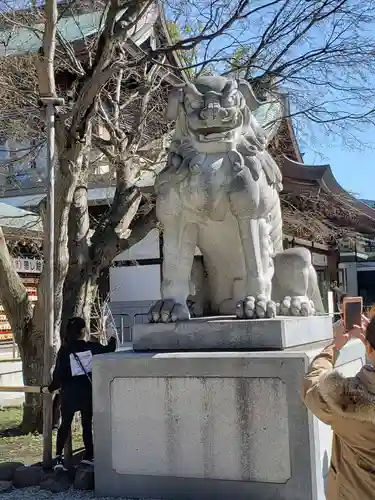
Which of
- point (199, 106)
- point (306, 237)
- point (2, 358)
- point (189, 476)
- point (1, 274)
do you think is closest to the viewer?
point (189, 476)

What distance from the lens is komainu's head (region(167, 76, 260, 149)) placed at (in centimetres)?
399

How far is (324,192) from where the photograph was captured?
44.2 feet

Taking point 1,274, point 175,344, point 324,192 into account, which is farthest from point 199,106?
point 324,192

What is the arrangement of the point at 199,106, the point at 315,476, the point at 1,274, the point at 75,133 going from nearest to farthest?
the point at 315,476 → the point at 199,106 → the point at 75,133 → the point at 1,274

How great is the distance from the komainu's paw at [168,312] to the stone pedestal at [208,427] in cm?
24

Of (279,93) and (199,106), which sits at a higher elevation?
(279,93)

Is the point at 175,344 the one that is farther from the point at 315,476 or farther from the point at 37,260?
the point at 37,260

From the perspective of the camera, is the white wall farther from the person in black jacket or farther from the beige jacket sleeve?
the beige jacket sleeve

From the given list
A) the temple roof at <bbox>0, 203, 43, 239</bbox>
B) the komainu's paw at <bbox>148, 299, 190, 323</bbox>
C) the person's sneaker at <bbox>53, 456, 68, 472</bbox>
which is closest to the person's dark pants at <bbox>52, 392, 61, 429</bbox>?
the person's sneaker at <bbox>53, 456, 68, 472</bbox>

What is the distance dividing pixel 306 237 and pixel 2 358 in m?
7.95

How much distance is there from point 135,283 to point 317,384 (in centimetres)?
1285

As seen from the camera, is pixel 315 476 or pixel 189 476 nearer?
pixel 315 476

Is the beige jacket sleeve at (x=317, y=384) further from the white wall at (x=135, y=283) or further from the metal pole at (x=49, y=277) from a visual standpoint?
the white wall at (x=135, y=283)

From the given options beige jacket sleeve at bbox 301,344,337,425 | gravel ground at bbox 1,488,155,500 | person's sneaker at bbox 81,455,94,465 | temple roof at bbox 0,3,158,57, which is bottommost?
gravel ground at bbox 1,488,155,500
